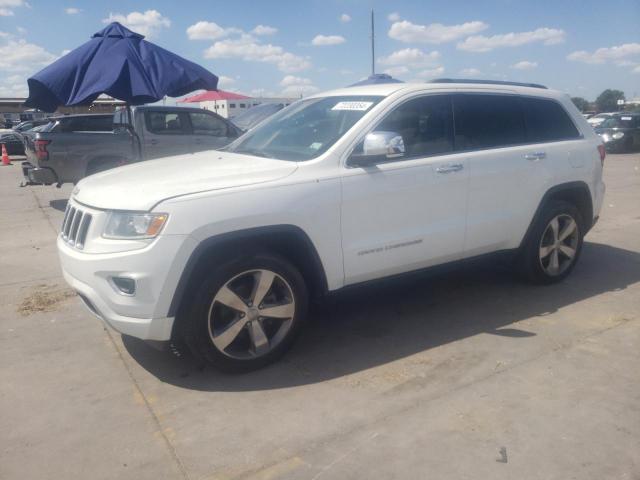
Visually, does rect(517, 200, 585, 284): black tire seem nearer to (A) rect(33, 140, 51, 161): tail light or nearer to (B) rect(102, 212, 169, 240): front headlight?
(B) rect(102, 212, 169, 240): front headlight

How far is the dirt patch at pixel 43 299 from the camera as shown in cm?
493

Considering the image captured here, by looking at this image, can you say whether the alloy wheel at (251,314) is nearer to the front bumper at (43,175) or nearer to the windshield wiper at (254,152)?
the windshield wiper at (254,152)

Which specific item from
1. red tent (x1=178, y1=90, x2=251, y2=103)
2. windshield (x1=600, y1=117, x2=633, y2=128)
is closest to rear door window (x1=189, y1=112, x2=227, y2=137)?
red tent (x1=178, y1=90, x2=251, y2=103)

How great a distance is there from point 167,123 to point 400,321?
744cm

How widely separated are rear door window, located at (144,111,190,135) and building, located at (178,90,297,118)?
1110 centimetres

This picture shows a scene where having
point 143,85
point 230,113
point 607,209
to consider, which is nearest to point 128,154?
Answer: point 143,85

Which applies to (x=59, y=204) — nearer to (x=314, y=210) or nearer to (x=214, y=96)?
(x=314, y=210)

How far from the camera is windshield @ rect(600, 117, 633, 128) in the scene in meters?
21.2

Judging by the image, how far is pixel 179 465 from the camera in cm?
277

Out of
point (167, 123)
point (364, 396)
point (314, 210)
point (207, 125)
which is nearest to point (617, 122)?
point (207, 125)

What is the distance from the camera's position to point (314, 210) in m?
3.63

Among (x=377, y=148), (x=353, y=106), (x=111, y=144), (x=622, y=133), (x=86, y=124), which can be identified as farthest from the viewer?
(x=622, y=133)

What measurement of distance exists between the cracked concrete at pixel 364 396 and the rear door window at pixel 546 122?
4.50 feet

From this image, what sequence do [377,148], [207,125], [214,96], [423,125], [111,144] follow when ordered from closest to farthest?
[377,148]
[423,125]
[111,144]
[207,125]
[214,96]
